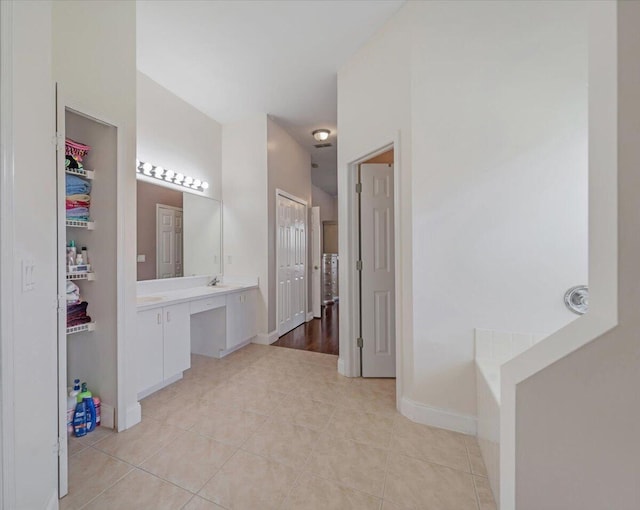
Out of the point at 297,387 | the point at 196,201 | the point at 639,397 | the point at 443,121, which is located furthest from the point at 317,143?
the point at 639,397

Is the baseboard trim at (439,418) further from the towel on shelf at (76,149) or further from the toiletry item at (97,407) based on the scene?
the towel on shelf at (76,149)

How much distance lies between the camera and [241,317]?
335 cm

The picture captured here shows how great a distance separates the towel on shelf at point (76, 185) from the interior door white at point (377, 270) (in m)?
2.09

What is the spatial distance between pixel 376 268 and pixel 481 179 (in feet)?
3.83

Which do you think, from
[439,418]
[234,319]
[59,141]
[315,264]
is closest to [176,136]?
[59,141]

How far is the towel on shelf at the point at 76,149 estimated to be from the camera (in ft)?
Result: 5.52

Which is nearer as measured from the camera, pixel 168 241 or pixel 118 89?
pixel 118 89

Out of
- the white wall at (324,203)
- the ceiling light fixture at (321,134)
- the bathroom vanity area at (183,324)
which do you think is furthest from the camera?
the white wall at (324,203)

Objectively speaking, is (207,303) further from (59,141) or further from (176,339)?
(59,141)

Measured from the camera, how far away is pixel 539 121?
1678 millimetres

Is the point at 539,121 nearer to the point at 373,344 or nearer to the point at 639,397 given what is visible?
the point at 639,397

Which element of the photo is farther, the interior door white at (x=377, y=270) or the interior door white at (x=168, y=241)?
the interior door white at (x=168, y=241)

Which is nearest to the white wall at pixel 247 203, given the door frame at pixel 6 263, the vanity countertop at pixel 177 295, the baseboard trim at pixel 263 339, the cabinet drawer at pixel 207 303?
the baseboard trim at pixel 263 339

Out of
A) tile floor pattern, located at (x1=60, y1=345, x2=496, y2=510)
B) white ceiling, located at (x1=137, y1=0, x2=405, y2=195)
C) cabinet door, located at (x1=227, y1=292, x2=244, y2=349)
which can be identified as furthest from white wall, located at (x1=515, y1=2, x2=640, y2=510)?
cabinet door, located at (x1=227, y1=292, x2=244, y2=349)
